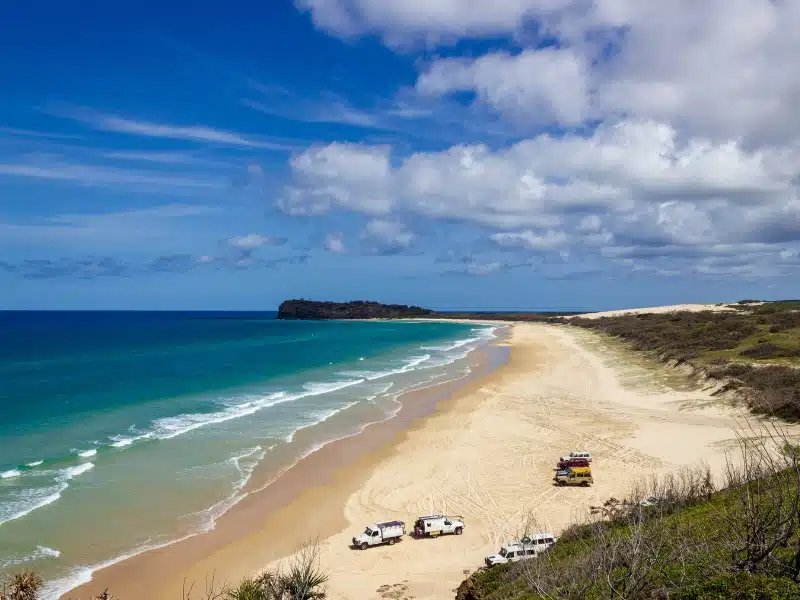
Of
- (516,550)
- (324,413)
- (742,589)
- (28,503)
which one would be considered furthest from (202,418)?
(742,589)

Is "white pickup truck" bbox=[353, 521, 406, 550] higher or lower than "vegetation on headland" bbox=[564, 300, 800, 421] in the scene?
lower

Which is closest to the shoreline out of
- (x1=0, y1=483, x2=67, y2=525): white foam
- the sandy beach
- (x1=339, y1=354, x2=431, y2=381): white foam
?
the sandy beach

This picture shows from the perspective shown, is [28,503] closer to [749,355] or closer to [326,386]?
[326,386]

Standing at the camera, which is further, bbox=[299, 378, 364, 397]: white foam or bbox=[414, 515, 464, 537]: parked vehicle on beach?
bbox=[299, 378, 364, 397]: white foam

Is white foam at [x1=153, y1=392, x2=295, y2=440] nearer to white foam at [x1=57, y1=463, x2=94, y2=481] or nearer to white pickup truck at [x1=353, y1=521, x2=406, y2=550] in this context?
white foam at [x1=57, y1=463, x2=94, y2=481]

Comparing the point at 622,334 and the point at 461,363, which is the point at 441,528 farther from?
the point at 622,334
